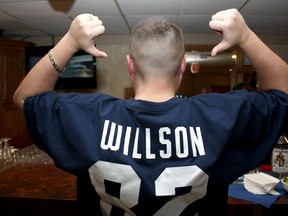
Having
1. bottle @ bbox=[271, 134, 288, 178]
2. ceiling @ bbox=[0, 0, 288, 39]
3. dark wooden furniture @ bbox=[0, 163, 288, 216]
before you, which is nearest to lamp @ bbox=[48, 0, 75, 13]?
ceiling @ bbox=[0, 0, 288, 39]

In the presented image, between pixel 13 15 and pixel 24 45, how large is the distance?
44.8 inches

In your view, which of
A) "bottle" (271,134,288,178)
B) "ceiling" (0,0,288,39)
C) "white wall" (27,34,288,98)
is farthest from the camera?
"white wall" (27,34,288,98)

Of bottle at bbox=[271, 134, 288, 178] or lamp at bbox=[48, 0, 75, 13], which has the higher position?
lamp at bbox=[48, 0, 75, 13]

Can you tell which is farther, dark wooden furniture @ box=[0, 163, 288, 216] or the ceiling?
the ceiling

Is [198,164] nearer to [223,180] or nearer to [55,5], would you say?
[223,180]

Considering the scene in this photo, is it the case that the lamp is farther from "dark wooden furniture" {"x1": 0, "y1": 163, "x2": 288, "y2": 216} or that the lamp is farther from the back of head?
the back of head

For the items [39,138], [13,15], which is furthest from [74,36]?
[13,15]

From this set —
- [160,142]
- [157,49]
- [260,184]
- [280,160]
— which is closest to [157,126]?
[160,142]

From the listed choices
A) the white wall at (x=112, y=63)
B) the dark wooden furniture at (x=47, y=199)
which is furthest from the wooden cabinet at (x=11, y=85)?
the dark wooden furniture at (x=47, y=199)

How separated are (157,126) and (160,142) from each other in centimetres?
4

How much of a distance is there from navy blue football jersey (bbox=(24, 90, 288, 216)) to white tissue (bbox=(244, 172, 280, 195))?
676 mm

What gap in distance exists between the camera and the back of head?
690mm

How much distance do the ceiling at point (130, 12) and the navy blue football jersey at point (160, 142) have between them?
2475 millimetres

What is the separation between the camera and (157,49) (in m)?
0.69
